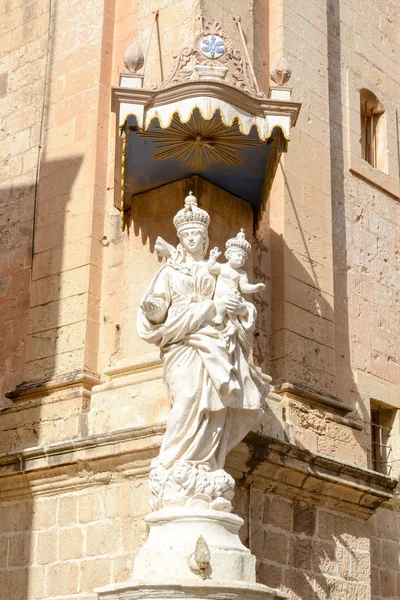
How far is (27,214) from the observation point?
10664 millimetres

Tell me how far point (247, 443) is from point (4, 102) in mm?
4857

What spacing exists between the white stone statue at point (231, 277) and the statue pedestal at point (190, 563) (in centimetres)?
141

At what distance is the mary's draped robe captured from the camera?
7832 millimetres

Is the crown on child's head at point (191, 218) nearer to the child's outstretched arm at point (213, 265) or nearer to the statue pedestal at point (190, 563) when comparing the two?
the child's outstretched arm at point (213, 265)

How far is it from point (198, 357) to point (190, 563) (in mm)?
1412

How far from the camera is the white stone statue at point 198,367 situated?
305 inches

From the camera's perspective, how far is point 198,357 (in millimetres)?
7973

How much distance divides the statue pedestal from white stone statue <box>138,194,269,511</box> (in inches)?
4.9

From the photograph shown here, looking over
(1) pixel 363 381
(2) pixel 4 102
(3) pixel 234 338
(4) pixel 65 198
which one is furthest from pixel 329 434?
(2) pixel 4 102

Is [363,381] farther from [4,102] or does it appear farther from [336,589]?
[4,102]

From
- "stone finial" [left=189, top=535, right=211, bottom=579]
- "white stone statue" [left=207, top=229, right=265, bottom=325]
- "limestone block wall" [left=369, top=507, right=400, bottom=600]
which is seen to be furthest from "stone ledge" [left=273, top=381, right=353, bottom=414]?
"stone finial" [left=189, top=535, right=211, bottom=579]

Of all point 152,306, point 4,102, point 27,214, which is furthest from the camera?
point 4,102

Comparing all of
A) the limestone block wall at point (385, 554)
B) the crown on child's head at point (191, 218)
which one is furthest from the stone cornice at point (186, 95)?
the limestone block wall at point (385, 554)

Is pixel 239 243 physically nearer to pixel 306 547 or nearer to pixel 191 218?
pixel 191 218
